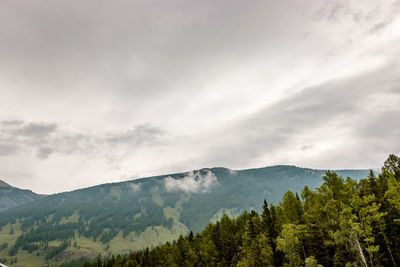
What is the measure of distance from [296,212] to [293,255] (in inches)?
938

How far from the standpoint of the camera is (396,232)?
4747cm

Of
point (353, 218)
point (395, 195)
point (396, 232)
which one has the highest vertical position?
point (395, 195)

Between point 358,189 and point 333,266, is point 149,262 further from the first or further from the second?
point 358,189

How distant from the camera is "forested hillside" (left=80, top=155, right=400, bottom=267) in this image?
4431 centimetres

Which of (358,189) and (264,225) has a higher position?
(358,189)

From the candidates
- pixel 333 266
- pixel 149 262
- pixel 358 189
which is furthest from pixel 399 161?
pixel 149 262

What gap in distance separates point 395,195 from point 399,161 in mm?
31337

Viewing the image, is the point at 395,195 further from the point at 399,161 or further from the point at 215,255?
the point at 215,255

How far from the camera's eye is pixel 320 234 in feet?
186

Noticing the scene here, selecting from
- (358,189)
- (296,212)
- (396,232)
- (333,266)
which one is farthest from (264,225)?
(396,232)

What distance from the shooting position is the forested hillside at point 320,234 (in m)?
44.3

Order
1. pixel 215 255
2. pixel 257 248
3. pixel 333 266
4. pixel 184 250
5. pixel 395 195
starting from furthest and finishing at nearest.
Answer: pixel 184 250 → pixel 215 255 → pixel 257 248 → pixel 333 266 → pixel 395 195

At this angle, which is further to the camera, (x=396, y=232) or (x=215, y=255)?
(x=215, y=255)

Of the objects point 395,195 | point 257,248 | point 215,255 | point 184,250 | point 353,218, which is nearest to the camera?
point 353,218
